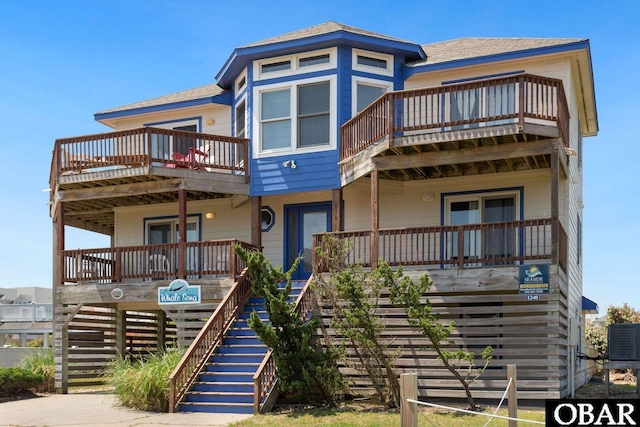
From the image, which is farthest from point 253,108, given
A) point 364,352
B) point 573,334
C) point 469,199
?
point 573,334

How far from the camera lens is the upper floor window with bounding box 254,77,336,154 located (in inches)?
736

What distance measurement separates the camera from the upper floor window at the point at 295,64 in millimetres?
18594

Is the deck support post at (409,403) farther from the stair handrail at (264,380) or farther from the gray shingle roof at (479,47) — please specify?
the gray shingle roof at (479,47)

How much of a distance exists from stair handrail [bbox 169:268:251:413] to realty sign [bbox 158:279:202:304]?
119 centimetres

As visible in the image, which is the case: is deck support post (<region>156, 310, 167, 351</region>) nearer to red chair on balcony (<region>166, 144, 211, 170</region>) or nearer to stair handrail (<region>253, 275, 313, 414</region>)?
red chair on balcony (<region>166, 144, 211, 170</region>)

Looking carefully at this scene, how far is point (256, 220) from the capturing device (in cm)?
1955

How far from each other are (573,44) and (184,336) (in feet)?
35.7

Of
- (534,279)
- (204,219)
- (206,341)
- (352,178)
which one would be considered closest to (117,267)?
(204,219)

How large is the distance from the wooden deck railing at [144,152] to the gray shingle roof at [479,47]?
5.21m

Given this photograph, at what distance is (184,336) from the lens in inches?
697

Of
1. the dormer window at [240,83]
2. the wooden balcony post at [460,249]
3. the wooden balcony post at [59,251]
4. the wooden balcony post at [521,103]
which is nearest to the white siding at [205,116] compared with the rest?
the dormer window at [240,83]

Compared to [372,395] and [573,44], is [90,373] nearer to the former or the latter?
[372,395]

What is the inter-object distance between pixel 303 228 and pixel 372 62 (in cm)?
457

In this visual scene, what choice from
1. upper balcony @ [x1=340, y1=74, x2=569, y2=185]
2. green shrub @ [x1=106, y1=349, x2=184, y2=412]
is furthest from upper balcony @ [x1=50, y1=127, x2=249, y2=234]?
green shrub @ [x1=106, y1=349, x2=184, y2=412]
